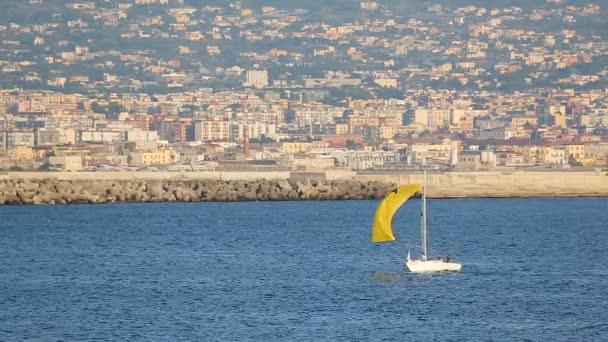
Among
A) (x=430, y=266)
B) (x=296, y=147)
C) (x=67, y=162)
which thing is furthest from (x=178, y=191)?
(x=296, y=147)

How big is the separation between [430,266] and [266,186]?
43.4 m

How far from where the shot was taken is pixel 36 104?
18250 centimetres

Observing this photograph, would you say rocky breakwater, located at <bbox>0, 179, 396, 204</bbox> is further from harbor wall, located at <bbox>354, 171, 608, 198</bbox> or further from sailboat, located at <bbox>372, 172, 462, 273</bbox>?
→ sailboat, located at <bbox>372, 172, 462, 273</bbox>

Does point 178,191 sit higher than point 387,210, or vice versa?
point 387,210

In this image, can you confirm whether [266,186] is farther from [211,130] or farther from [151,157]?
[211,130]

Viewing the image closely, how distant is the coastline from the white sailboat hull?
129 ft

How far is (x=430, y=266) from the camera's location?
4172cm

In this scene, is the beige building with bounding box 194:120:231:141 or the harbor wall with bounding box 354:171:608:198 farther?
the beige building with bounding box 194:120:231:141

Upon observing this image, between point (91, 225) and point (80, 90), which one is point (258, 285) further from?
point (80, 90)

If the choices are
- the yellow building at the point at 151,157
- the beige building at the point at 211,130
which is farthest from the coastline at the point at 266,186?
the beige building at the point at 211,130

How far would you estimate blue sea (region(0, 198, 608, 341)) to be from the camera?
32.6 meters

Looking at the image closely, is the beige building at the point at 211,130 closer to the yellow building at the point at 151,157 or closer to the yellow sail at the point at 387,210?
the yellow building at the point at 151,157

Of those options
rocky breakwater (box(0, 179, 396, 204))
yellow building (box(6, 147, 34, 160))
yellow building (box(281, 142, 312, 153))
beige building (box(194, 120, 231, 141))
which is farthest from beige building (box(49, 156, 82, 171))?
beige building (box(194, 120, 231, 141))

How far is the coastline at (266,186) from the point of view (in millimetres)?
80812
